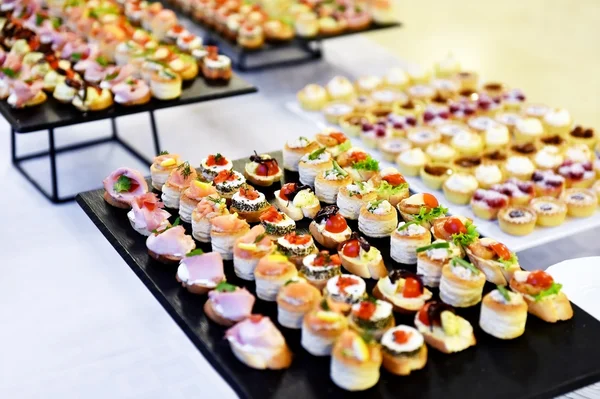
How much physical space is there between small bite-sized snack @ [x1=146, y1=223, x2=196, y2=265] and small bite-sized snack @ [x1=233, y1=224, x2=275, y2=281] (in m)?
0.20

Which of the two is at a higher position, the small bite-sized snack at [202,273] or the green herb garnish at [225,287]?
the green herb garnish at [225,287]

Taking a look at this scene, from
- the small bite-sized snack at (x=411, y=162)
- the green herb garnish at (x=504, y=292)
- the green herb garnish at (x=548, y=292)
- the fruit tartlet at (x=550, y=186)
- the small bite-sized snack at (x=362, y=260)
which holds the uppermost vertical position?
the green herb garnish at (x=504, y=292)

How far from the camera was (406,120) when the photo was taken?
589cm

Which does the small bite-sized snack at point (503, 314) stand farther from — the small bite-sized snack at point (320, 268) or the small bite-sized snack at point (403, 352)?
the small bite-sized snack at point (320, 268)

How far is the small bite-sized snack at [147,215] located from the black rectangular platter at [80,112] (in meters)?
1.40

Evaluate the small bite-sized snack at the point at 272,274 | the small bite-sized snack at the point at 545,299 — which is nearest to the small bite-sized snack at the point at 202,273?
the small bite-sized snack at the point at 272,274

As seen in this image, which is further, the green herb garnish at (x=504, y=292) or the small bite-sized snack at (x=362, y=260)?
the small bite-sized snack at (x=362, y=260)

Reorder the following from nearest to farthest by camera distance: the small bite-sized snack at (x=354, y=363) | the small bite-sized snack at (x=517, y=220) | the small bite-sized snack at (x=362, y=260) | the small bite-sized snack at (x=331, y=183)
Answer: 1. the small bite-sized snack at (x=354, y=363)
2. the small bite-sized snack at (x=362, y=260)
3. the small bite-sized snack at (x=331, y=183)
4. the small bite-sized snack at (x=517, y=220)

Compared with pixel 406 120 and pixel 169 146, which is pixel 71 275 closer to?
pixel 169 146

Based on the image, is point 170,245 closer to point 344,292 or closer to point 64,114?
point 344,292

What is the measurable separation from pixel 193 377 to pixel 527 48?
5.41 metres

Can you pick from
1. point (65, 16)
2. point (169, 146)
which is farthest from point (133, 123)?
point (65, 16)

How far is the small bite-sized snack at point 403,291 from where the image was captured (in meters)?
3.21

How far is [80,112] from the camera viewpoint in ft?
16.8
